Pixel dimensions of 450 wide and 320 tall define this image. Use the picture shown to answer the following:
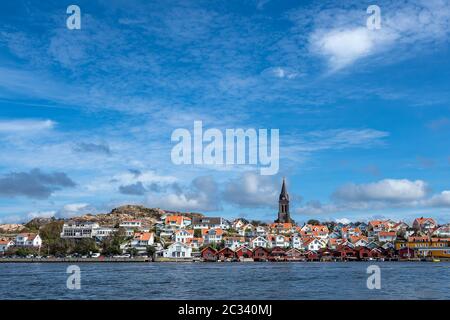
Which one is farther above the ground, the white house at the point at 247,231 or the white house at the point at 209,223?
the white house at the point at 209,223

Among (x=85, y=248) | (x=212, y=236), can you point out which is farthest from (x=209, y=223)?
(x=85, y=248)

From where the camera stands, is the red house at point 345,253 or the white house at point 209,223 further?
the white house at point 209,223

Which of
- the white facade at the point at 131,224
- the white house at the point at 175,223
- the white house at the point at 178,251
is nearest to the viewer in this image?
the white house at the point at 178,251

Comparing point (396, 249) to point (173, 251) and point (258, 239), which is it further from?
point (173, 251)

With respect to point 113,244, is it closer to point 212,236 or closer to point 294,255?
point 212,236

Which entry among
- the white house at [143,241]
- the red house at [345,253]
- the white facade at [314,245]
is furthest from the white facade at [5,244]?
the red house at [345,253]

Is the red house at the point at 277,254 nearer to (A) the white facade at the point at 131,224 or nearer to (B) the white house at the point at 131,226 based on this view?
(B) the white house at the point at 131,226

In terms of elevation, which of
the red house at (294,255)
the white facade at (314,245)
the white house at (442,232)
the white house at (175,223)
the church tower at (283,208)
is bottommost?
the red house at (294,255)

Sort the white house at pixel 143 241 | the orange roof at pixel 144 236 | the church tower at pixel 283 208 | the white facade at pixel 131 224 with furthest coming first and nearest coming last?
the church tower at pixel 283 208
the white facade at pixel 131 224
the orange roof at pixel 144 236
the white house at pixel 143 241
